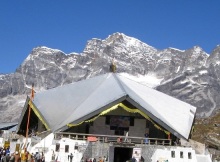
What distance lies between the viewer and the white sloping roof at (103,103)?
155 ft

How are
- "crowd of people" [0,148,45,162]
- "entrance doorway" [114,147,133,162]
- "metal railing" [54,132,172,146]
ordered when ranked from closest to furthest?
"crowd of people" [0,148,45,162] → "metal railing" [54,132,172,146] → "entrance doorway" [114,147,133,162]

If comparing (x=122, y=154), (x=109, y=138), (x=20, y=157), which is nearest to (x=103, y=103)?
(x=109, y=138)

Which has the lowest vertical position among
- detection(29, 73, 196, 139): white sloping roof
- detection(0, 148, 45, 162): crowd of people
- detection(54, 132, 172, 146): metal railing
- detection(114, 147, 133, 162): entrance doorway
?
detection(0, 148, 45, 162): crowd of people

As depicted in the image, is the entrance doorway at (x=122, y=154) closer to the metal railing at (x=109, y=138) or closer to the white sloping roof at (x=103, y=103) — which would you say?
the metal railing at (x=109, y=138)

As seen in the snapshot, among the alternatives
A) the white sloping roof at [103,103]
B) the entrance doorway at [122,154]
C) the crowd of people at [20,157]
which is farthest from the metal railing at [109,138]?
the crowd of people at [20,157]

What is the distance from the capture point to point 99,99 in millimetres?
49875

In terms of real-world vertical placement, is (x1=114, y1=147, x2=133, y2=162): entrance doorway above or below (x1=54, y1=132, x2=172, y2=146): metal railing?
below

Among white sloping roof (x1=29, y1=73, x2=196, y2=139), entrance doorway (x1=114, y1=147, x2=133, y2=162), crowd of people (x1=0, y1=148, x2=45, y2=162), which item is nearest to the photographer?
crowd of people (x1=0, y1=148, x2=45, y2=162)

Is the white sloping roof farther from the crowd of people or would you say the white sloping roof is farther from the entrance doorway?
the crowd of people

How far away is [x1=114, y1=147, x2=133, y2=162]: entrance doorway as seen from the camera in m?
44.8

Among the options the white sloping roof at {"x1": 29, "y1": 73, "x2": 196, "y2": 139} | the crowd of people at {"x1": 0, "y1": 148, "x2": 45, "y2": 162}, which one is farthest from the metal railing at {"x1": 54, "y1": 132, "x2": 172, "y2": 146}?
the crowd of people at {"x1": 0, "y1": 148, "x2": 45, "y2": 162}

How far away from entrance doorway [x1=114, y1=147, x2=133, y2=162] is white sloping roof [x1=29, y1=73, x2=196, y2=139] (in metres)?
4.47

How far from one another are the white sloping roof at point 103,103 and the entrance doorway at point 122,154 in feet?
14.7

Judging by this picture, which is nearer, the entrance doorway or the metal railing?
the metal railing
